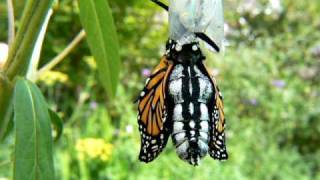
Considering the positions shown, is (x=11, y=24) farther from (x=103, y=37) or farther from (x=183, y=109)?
(x=183, y=109)

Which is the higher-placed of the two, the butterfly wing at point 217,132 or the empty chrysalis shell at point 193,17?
the empty chrysalis shell at point 193,17

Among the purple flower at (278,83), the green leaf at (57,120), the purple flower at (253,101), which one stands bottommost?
the green leaf at (57,120)

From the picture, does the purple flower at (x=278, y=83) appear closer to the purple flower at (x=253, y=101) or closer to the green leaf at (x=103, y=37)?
the purple flower at (x=253, y=101)

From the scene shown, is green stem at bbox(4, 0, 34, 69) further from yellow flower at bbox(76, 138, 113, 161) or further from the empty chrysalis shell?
yellow flower at bbox(76, 138, 113, 161)

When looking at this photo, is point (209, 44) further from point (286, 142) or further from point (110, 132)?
point (286, 142)

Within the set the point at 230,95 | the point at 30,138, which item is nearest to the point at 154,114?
the point at 30,138

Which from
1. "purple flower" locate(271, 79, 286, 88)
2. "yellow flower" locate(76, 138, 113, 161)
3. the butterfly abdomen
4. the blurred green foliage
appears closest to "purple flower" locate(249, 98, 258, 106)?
the blurred green foliage

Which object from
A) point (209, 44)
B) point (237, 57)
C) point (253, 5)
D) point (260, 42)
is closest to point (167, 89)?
point (209, 44)

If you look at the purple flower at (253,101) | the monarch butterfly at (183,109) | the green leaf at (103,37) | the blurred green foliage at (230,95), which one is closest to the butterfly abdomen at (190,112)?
the monarch butterfly at (183,109)
